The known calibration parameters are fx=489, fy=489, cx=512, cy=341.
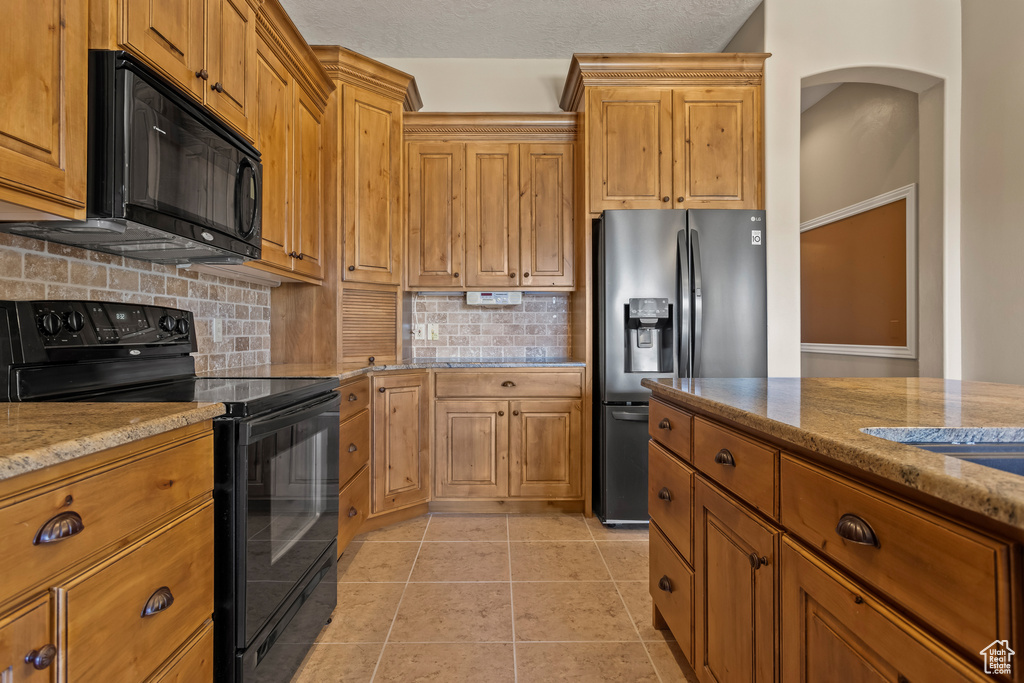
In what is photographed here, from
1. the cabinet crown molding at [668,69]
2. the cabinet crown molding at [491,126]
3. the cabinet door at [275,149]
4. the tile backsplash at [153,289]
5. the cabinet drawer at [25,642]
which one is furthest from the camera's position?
the cabinet crown molding at [491,126]

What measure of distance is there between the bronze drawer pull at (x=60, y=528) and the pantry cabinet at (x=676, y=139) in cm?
267

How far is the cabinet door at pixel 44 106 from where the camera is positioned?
Result: 0.98 metres

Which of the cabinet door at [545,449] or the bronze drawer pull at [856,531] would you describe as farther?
the cabinet door at [545,449]

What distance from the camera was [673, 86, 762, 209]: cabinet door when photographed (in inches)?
114

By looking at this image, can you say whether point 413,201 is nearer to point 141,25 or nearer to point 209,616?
point 141,25

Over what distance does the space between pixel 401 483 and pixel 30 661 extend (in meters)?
2.19

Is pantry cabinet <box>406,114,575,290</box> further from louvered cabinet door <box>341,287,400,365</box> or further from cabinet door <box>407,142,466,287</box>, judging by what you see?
louvered cabinet door <box>341,287,400,365</box>

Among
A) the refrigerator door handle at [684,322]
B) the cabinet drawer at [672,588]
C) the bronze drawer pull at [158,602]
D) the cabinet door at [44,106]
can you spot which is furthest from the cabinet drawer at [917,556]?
the refrigerator door handle at [684,322]

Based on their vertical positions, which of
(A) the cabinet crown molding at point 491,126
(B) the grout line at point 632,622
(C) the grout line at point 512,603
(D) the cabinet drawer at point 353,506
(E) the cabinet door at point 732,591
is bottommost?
(C) the grout line at point 512,603

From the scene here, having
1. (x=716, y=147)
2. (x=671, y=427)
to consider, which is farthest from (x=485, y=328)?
(x=671, y=427)

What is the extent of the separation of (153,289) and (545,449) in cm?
211

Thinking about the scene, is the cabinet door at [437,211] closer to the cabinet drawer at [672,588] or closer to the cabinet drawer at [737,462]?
the cabinet drawer at [672,588]

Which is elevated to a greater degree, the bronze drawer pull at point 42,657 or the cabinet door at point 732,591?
the bronze drawer pull at point 42,657

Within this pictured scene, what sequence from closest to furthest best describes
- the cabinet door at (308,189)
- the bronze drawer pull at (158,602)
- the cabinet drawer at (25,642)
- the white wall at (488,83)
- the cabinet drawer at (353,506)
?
1. the cabinet drawer at (25,642)
2. the bronze drawer pull at (158,602)
3. the cabinet drawer at (353,506)
4. the cabinet door at (308,189)
5. the white wall at (488,83)
